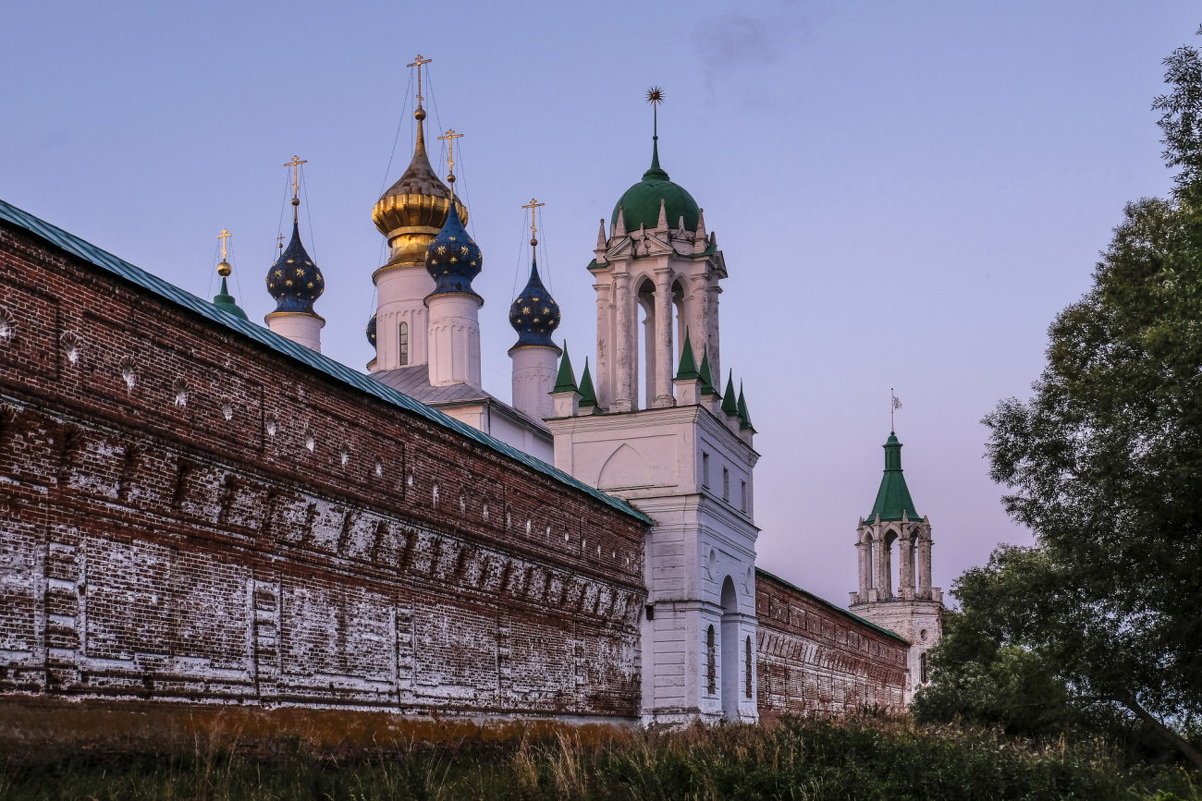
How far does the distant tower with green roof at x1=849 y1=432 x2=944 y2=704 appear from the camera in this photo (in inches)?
2825

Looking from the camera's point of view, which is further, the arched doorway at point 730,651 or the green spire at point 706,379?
the green spire at point 706,379

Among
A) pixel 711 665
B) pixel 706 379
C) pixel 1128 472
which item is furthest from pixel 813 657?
pixel 1128 472

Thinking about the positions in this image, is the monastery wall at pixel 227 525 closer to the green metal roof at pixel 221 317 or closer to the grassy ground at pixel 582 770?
the green metal roof at pixel 221 317

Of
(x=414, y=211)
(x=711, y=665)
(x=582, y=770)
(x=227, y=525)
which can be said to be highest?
(x=414, y=211)

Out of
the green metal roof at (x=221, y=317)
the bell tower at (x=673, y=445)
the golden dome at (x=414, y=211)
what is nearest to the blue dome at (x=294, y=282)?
the golden dome at (x=414, y=211)

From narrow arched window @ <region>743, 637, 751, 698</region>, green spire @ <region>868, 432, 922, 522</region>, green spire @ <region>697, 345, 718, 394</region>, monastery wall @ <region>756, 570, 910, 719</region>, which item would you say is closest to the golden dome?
green spire @ <region>697, 345, 718, 394</region>

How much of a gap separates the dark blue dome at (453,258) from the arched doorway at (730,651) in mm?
13349

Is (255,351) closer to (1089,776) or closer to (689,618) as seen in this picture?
(1089,776)

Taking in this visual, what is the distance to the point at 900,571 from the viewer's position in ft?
239

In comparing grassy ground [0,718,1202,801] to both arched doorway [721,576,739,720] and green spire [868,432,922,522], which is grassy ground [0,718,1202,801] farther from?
green spire [868,432,922,522]

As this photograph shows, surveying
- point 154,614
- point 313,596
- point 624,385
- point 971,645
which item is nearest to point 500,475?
point 313,596

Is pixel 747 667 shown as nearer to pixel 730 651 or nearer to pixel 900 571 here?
pixel 730 651

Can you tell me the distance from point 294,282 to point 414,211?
4.27 meters

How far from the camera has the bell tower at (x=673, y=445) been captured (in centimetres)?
3212
